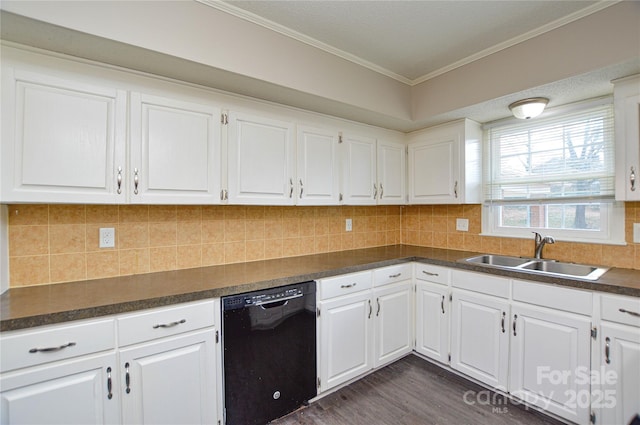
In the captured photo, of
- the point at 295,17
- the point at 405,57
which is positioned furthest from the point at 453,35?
the point at 295,17

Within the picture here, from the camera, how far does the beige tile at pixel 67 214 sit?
1653 mm

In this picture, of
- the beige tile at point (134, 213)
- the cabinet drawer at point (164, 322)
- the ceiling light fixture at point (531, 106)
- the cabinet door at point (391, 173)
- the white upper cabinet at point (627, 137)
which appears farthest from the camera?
the cabinet door at point (391, 173)

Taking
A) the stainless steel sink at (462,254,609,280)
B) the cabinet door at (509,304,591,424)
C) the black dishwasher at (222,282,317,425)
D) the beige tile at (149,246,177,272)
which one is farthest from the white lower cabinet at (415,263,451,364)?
the beige tile at (149,246,177,272)

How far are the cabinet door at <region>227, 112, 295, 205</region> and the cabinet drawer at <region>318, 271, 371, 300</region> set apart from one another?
653 millimetres

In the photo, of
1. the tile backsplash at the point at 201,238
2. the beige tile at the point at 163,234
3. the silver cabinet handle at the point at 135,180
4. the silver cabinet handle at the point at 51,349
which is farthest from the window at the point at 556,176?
the silver cabinet handle at the point at 51,349

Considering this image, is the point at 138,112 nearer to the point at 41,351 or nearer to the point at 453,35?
the point at 41,351

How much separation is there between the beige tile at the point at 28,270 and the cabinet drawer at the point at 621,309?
308 centimetres

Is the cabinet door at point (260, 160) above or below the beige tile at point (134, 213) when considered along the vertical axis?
above

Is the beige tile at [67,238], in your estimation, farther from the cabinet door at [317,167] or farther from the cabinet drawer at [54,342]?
the cabinet door at [317,167]

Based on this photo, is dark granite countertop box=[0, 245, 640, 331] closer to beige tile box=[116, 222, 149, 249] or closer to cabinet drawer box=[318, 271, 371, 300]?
cabinet drawer box=[318, 271, 371, 300]

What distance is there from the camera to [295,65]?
1947 millimetres

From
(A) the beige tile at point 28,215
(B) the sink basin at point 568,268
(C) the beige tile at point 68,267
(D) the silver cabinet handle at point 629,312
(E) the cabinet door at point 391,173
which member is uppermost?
(E) the cabinet door at point 391,173

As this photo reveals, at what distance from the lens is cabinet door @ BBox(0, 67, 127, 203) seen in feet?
4.42

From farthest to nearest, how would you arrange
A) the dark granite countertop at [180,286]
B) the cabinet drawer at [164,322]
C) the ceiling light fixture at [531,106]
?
1. the ceiling light fixture at [531,106]
2. the cabinet drawer at [164,322]
3. the dark granite countertop at [180,286]
